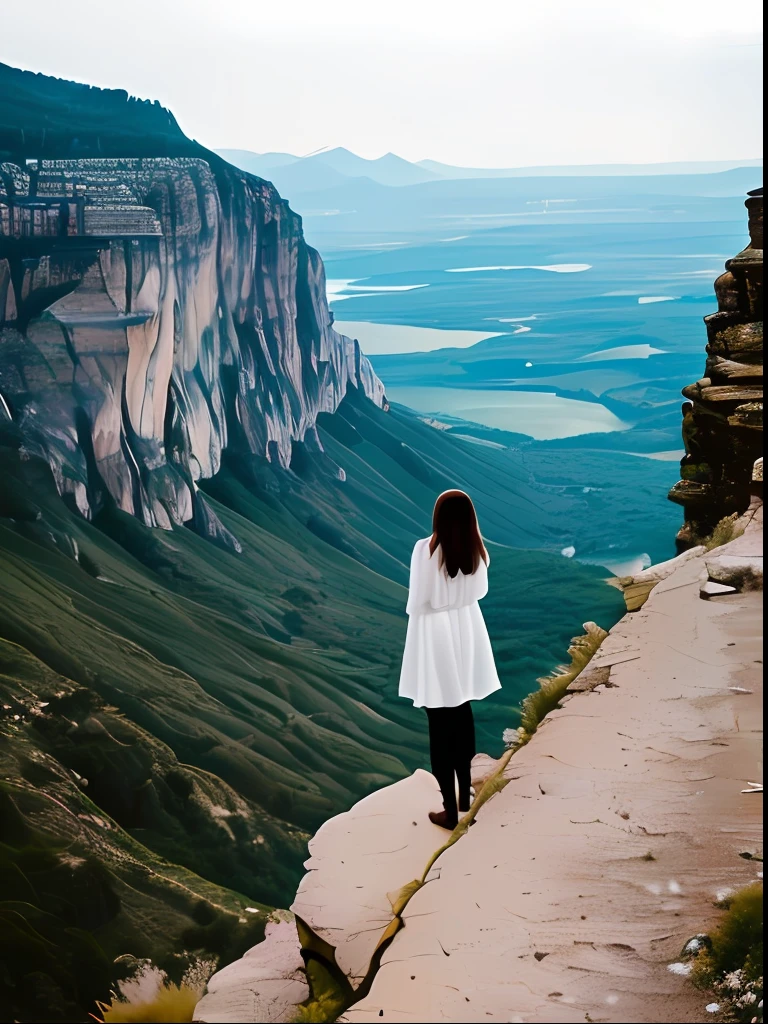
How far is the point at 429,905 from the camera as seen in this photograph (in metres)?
5.57

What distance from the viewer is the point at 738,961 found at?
4.57 meters

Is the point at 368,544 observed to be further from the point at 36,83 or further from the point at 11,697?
the point at 11,697

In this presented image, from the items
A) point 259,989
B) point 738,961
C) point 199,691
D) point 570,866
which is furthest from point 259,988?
point 199,691

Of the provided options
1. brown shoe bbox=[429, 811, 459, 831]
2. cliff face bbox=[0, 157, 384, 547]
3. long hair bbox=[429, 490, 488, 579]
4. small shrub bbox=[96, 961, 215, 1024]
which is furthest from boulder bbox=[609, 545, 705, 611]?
cliff face bbox=[0, 157, 384, 547]

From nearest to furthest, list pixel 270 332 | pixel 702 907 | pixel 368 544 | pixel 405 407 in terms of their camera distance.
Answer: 1. pixel 702 907
2. pixel 368 544
3. pixel 270 332
4. pixel 405 407

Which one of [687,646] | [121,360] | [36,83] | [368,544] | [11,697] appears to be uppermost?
[36,83]

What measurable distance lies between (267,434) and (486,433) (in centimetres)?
1508

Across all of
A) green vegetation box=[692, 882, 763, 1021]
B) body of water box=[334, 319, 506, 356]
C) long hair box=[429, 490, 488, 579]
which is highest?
body of water box=[334, 319, 506, 356]

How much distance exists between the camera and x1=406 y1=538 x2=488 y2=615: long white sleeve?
618cm

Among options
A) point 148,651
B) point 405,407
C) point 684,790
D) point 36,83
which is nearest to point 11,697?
point 148,651

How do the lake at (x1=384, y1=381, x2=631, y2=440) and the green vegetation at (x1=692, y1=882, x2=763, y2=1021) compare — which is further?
the lake at (x1=384, y1=381, x2=631, y2=440)

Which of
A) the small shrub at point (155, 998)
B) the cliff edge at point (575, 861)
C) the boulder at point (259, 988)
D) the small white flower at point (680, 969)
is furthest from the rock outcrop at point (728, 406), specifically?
the small shrub at point (155, 998)

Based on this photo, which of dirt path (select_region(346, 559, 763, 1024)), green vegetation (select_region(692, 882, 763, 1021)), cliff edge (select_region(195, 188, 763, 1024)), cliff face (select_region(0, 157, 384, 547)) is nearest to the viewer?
green vegetation (select_region(692, 882, 763, 1021))

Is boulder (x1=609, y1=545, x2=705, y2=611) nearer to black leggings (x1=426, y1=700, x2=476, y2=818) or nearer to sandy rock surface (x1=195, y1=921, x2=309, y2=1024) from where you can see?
black leggings (x1=426, y1=700, x2=476, y2=818)
